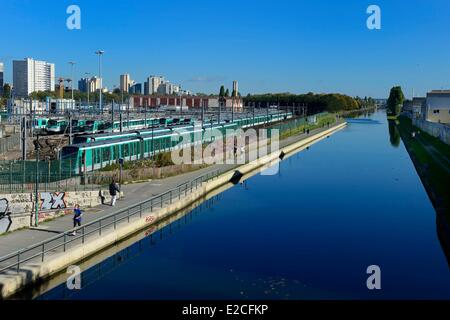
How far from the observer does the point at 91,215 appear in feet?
75.0

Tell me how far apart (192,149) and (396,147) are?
42.0 metres

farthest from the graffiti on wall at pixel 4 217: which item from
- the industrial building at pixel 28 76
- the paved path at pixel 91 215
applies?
the industrial building at pixel 28 76

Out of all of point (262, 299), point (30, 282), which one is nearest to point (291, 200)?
point (262, 299)

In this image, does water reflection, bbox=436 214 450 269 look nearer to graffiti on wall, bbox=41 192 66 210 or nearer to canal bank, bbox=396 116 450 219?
canal bank, bbox=396 116 450 219

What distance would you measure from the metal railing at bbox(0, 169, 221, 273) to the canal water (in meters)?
1.11

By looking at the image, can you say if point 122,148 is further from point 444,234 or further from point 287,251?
point 444,234

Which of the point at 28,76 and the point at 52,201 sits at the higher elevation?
the point at 28,76

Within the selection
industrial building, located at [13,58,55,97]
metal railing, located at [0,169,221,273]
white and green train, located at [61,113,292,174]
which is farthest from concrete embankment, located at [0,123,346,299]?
industrial building, located at [13,58,55,97]

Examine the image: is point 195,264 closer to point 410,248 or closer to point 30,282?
point 30,282

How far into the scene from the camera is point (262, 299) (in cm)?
1620

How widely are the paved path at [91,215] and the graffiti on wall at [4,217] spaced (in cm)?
30

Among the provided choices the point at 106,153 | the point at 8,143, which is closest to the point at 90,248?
the point at 106,153

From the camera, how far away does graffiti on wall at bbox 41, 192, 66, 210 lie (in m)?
21.6

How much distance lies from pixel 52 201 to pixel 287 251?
367 inches
